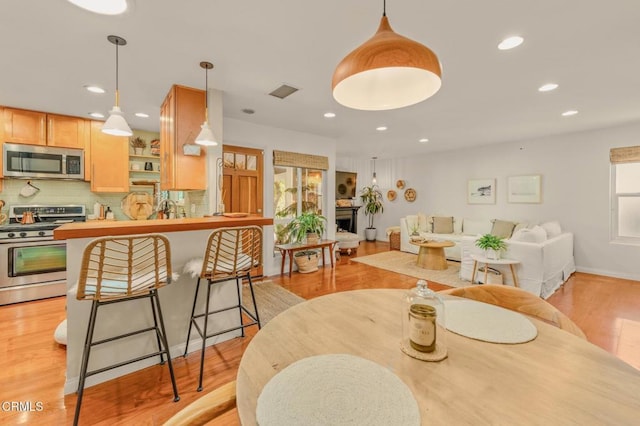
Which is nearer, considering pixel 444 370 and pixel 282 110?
pixel 444 370

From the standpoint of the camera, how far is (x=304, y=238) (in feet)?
15.1

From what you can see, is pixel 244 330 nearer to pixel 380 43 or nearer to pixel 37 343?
pixel 37 343

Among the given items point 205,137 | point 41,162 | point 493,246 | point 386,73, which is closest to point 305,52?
point 205,137

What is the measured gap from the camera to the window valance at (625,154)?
413cm

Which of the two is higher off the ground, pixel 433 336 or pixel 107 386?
pixel 433 336

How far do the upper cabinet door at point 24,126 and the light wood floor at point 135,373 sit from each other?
2101 millimetres

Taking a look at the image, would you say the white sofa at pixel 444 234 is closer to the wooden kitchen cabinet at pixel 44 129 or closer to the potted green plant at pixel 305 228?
the potted green plant at pixel 305 228

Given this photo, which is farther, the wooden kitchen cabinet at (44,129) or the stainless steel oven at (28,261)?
the wooden kitchen cabinet at (44,129)

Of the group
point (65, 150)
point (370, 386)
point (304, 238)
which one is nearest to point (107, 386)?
point (370, 386)

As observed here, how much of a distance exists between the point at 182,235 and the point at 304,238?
262cm

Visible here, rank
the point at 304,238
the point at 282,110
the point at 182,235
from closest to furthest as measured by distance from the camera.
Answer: the point at 182,235, the point at 282,110, the point at 304,238

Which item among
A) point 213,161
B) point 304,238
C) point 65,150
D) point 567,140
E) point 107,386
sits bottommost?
point 107,386

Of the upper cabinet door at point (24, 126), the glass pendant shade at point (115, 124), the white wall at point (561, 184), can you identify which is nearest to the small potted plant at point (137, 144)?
the upper cabinet door at point (24, 126)

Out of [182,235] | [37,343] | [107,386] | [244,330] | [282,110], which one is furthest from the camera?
[282,110]
